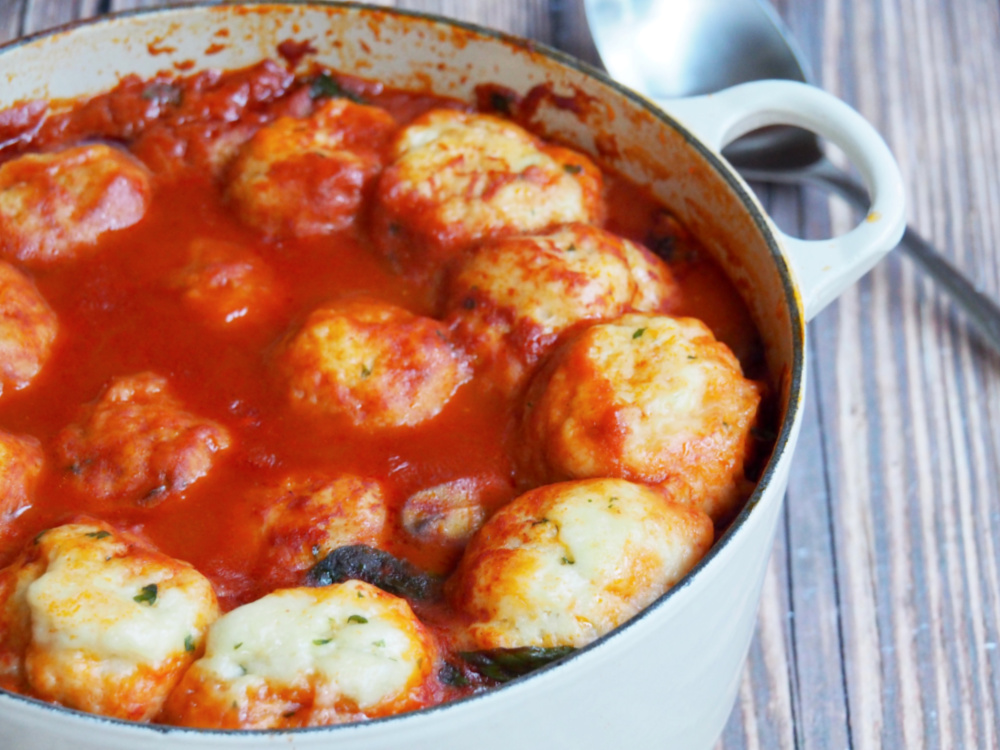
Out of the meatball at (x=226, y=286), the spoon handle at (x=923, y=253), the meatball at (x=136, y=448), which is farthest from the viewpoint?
the spoon handle at (x=923, y=253)

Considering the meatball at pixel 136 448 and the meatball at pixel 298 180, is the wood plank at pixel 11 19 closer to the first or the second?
the meatball at pixel 298 180

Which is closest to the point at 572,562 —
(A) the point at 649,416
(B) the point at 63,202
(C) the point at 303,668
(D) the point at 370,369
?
(A) the point at 649,416

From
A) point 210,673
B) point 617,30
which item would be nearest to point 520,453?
point 210,673

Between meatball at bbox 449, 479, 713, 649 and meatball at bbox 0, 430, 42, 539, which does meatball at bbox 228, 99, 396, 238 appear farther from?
meatball at bbox 449, 479, 713, 649

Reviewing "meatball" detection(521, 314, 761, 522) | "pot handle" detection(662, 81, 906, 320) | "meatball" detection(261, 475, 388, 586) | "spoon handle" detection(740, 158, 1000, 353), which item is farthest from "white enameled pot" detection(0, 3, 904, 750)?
"spoon handle" detection(740, 158, 1000, 353)

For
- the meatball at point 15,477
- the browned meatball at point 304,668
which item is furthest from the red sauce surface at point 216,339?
the browned meatball at point 304,668

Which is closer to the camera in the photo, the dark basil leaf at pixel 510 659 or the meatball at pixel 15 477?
the dark basil leaf at pixel 510 659
